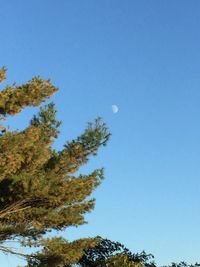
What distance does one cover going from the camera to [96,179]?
28344mm

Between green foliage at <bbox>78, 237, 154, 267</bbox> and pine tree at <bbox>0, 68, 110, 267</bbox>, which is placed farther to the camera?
green foliage at <bbox>78, 237, 154, 267</bbox>

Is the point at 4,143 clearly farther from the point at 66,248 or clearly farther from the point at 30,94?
the point at 66,248

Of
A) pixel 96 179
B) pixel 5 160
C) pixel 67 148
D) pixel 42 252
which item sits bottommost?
pixel 42 252

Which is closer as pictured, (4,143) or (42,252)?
(4,143)

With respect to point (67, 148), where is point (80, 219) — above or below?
below

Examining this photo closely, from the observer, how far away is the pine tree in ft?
77.0

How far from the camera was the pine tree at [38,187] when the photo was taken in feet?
77.0

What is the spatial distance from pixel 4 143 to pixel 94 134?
365 inches

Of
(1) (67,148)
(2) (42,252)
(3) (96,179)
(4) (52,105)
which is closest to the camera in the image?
(2) (42,252)

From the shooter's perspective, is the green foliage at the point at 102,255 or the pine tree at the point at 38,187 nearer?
the pine tree at the point at 38,187

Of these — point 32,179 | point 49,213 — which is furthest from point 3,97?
point 49,213

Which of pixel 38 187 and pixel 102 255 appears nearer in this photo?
pixel 38 187

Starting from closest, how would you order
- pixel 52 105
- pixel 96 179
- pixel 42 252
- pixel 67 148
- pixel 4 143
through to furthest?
1. pixel 4 143
2. pixel 42 252
3. pixel 96 179
4. pixel 67 148
5. pixel 52 105

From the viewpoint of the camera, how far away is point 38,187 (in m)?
→ 25.4
